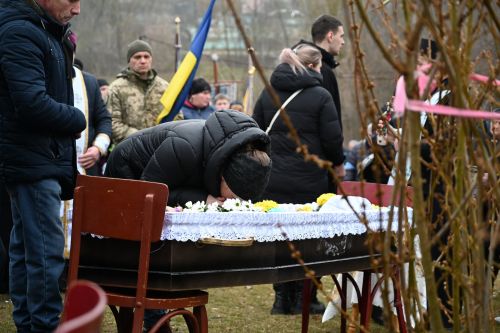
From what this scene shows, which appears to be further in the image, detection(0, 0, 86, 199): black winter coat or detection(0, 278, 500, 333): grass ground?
detection(0, 278, 500, 333): grass ground

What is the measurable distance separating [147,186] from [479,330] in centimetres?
159

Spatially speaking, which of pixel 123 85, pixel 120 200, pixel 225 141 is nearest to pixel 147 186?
pixel 120 200

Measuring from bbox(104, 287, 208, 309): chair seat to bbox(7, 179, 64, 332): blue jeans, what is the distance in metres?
0.55

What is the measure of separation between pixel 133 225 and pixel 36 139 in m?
0.95

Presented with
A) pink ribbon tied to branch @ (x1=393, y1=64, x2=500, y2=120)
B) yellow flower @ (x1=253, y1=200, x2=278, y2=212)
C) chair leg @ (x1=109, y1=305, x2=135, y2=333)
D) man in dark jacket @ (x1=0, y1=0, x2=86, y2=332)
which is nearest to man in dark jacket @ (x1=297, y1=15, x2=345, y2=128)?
yellow flower @ (x1=253, y1=200, x2=278, y2=212)

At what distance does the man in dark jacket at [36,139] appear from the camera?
4117 millimetres

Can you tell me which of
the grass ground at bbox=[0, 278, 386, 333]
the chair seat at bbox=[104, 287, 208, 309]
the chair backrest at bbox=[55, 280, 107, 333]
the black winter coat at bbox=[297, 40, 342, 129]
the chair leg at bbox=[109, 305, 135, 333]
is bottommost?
the grass ground at bbox=[0, 278, 386, 333]

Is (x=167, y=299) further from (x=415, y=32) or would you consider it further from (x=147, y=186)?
(x=415, y=32)

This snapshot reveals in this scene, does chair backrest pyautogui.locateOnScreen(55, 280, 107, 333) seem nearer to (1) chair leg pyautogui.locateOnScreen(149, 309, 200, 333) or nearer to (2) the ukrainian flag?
(1) chair leg pyautogui.locateOnScreen(149, 309, 200, 333)

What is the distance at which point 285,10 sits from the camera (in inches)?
1275

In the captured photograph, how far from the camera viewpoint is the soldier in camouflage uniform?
25.4 ft

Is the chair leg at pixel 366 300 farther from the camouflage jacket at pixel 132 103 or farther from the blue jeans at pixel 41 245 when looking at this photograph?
the camouflage jacket at pixel 132 103

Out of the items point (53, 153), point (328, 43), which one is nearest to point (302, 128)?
point (328, 43)

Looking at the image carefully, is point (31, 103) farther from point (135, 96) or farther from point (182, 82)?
point (182, 82)
